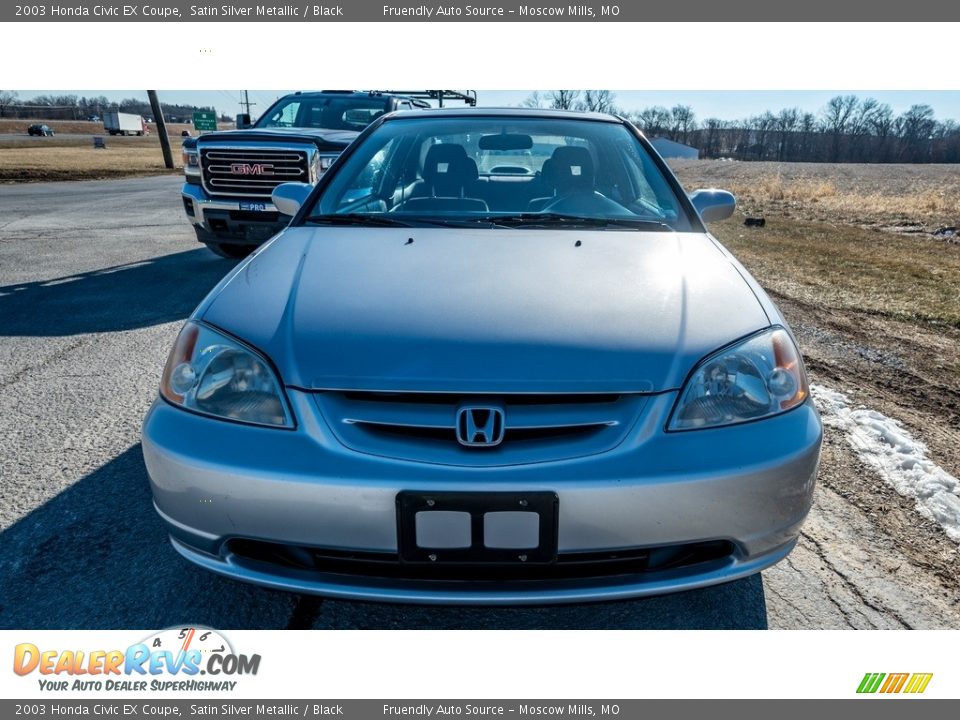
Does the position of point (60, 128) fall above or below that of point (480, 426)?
below

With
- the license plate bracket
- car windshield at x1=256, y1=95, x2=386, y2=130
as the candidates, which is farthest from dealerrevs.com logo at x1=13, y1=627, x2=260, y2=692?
car windshield at x1=256, y1=95, x2=386, y2=130

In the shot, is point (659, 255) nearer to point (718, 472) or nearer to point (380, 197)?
point (718, 472)

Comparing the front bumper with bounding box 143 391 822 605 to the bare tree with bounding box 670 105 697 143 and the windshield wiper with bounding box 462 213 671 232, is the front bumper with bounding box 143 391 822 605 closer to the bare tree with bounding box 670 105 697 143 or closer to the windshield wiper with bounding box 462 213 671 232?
the windshield wiper with bounding box 462 213 671 232

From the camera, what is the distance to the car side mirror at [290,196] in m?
3.13

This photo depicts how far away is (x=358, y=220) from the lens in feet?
8.84

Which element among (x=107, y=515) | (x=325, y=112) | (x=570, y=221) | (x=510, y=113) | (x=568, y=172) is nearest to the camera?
(x=107, y=515)

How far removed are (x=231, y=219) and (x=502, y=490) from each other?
5.69m

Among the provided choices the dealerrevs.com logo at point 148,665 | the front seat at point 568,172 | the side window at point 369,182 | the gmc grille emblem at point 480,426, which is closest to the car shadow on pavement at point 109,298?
the side window at point 369,182

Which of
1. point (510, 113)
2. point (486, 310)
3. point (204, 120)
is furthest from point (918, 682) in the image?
point (204, 120)

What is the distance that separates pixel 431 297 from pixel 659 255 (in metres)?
0.84

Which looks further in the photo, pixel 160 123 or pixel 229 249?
pixel 160 123

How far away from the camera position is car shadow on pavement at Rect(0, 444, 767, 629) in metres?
1.98

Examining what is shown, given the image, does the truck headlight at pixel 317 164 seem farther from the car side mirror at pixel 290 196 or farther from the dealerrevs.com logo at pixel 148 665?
the dealerrevs.com logo at pixel 148 665

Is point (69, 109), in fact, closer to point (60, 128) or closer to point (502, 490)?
point (60, 128)
